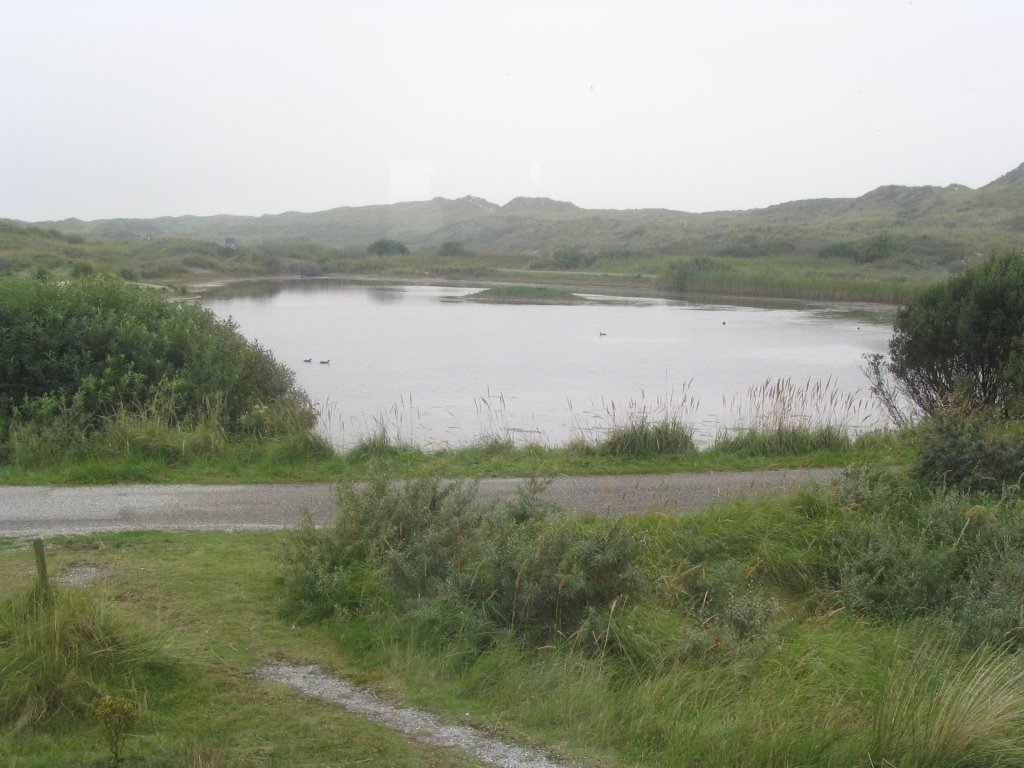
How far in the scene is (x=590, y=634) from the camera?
5059mm

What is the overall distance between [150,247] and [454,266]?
26.1 metres

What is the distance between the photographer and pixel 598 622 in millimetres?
5066

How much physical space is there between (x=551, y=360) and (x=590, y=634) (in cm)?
2298

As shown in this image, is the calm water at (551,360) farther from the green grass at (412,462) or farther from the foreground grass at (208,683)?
the foreground grass at (208,683)

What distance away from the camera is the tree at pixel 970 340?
1179 centimetres

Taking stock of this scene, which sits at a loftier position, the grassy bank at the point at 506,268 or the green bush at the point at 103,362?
the grassy bank at the point at 506,268

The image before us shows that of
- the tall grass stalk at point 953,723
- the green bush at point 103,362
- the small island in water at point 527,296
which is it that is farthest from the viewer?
the small island in water at point 527,296

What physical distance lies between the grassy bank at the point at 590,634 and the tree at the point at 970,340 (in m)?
5.46

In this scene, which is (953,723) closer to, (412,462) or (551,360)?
(412,462)

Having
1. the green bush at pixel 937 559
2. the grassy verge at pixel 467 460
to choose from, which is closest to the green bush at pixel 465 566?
the green bush at pixel 937 559

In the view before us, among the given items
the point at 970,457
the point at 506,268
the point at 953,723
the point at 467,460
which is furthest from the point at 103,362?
the point at 506,268

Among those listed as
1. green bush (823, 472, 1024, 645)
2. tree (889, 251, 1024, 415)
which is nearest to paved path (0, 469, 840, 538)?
green bush (823, 472, 1024, 645)

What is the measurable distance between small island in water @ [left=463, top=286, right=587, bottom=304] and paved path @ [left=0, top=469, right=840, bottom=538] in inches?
1658

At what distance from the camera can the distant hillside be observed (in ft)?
205
